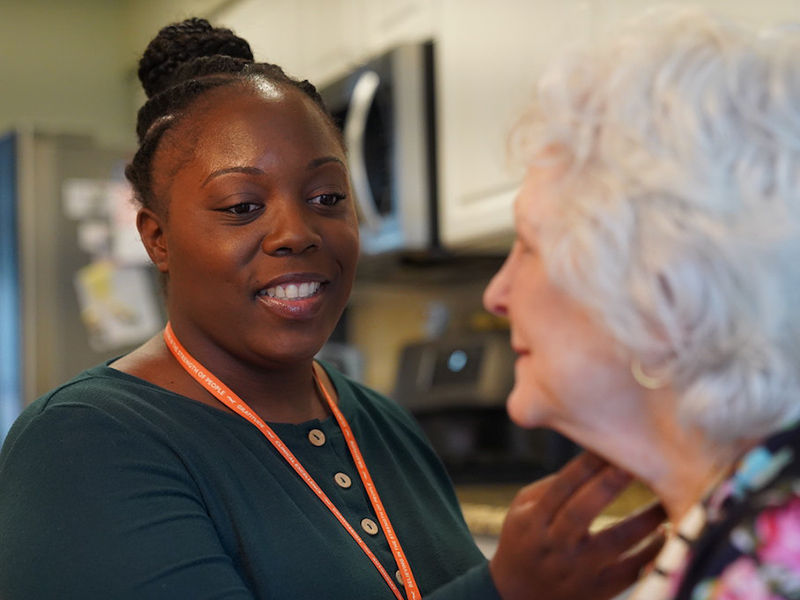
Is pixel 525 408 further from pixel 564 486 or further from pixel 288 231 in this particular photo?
pixel 288 231

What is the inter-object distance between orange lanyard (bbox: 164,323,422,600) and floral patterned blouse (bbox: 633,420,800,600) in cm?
38

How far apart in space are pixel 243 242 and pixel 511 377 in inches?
59.3

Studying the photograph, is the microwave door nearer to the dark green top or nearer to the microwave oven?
the microwave oven

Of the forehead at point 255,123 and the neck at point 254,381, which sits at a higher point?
the forehead at point 255,123

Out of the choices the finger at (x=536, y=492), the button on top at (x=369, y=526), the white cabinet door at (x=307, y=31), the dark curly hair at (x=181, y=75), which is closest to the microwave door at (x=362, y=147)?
the white cabinet door at (x=307, y=31)

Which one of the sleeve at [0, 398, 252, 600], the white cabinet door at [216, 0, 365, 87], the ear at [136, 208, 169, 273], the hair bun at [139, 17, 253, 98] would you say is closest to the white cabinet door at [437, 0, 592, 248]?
the white cabinet door at [216, 0, 365, 87]

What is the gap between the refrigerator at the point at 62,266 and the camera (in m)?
3.06

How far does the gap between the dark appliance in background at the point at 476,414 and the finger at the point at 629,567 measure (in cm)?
146

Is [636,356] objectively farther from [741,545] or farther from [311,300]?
[311,300]

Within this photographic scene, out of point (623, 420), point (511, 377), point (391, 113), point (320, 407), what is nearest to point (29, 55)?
point (391, 113)

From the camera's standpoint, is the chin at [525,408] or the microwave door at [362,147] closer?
the chin at [525,408]

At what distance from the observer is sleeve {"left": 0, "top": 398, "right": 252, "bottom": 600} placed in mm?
Result: 874

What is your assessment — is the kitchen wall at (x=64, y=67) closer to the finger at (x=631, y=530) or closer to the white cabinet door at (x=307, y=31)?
the white cabinet door at (x=307, y=31)

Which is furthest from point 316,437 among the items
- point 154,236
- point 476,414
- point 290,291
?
point 476,414
